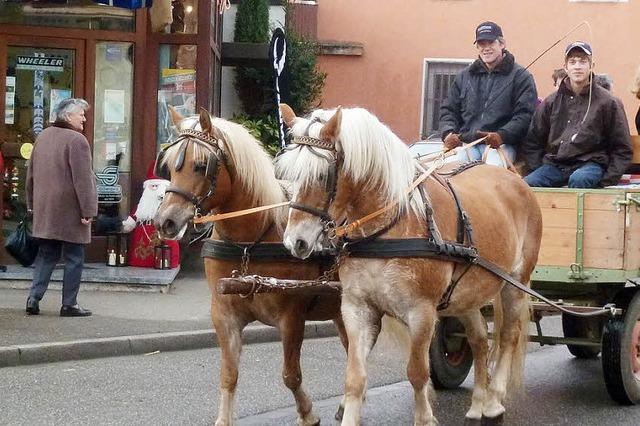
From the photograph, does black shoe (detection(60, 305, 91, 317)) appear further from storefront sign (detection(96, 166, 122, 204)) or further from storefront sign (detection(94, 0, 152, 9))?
storefront sign (detection(94, 0, 152, 9))

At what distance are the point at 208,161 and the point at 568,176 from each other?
10.7ft

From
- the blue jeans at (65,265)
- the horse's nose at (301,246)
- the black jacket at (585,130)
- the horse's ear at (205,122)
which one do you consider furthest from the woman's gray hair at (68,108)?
the horse's nose at (301,246)

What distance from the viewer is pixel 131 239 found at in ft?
44.1

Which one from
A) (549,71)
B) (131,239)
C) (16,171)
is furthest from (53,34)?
(549,71)

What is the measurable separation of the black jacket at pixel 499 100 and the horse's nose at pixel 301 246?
315cm

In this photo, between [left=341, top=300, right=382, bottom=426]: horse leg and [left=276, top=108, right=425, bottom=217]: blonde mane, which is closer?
[left=276, top=108, right=425, bottom=217]: blonde mane

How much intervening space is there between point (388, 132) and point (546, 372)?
164 inches

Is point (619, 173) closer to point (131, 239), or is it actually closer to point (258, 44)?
point (131, 239)

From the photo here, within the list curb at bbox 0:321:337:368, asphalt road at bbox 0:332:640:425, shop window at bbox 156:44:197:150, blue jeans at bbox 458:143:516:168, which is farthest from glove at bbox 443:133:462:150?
shop window at bbox 156:44:197:150

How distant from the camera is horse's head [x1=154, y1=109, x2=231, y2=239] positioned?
19.7 feet

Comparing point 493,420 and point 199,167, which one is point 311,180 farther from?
point 493,420

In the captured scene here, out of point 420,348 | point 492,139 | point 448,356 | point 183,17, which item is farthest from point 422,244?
point 183,17

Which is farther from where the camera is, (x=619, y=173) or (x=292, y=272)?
(x=619, y=173)

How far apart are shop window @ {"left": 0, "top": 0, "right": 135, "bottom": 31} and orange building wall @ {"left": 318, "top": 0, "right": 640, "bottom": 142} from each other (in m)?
7.96
